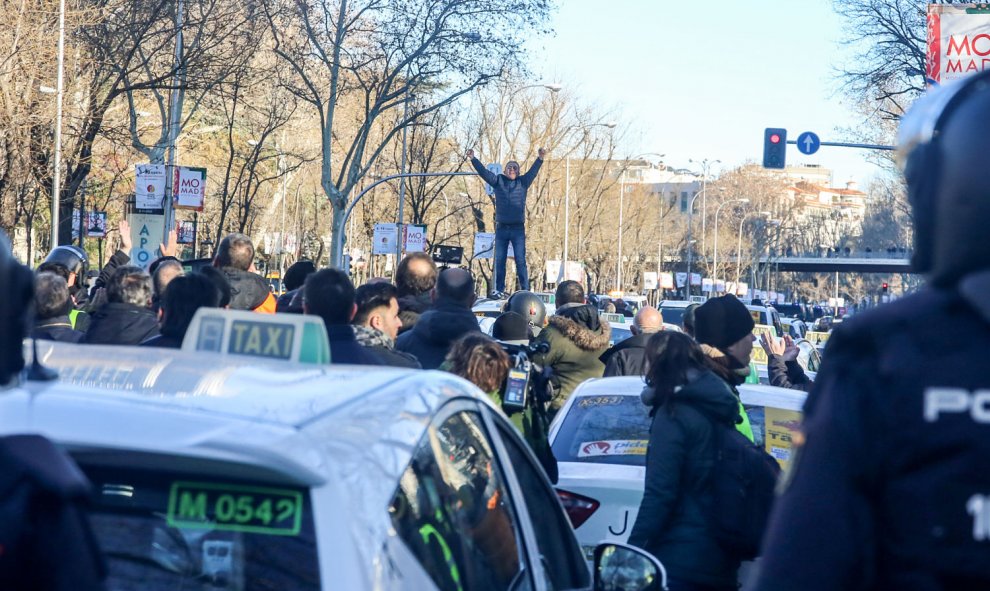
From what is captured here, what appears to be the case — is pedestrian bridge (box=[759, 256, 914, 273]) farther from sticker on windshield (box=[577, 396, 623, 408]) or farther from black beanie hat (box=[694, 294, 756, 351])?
black beanie hat (box=[694, 294, 756, 351])

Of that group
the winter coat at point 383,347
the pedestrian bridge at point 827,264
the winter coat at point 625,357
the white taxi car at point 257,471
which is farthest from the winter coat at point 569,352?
the pedestrian bridge at point 827,264

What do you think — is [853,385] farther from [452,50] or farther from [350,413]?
[452,50]

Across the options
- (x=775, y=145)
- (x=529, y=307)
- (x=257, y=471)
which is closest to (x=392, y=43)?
(x=775, y=145)

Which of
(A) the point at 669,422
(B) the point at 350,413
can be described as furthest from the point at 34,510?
(A) the point at 669,422

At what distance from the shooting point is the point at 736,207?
377ft

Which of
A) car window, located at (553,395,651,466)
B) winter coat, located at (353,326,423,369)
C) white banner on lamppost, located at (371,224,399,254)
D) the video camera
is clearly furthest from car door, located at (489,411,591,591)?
white banner on lamppost, located at (371,224,399,254)

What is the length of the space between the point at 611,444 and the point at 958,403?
18.0 ft

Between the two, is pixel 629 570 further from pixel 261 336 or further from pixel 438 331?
pixel 438 331

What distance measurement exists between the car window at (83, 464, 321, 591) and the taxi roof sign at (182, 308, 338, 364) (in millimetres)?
831

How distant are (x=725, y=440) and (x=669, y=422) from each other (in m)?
0.21

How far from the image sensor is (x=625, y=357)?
9008mm

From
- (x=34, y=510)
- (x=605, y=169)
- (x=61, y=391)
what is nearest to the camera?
(x=34, y=510)

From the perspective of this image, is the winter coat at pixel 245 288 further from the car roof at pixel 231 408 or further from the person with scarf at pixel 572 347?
the car roof at pixel 231 408

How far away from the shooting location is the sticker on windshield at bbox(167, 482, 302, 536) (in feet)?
7.23
